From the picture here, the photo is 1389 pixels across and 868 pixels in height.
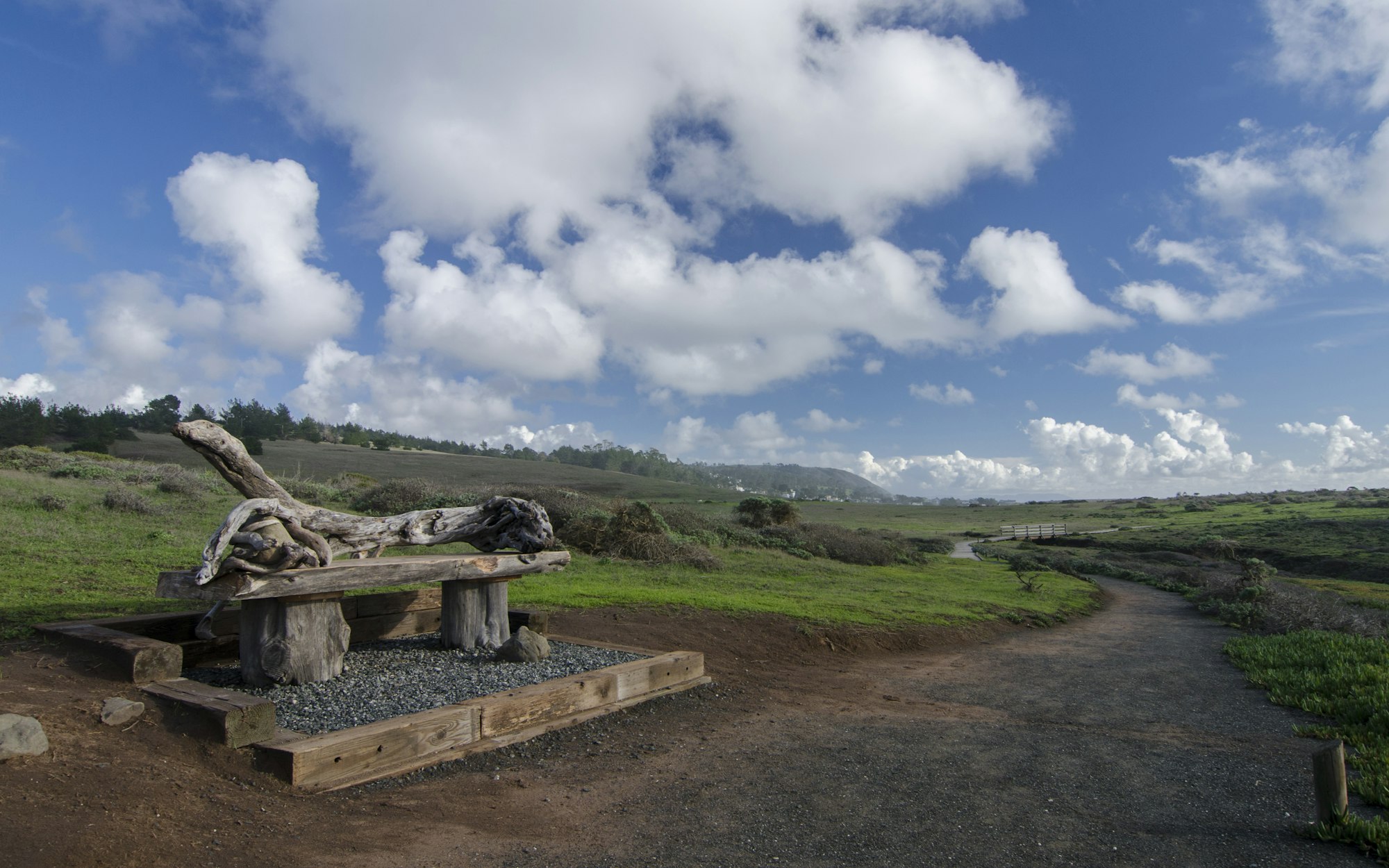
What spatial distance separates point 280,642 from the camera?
256 inches

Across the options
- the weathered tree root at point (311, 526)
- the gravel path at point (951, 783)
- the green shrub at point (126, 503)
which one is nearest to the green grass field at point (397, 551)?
the green shrub at point (126, 503)

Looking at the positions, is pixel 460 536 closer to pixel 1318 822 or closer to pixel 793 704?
pixel 793 704

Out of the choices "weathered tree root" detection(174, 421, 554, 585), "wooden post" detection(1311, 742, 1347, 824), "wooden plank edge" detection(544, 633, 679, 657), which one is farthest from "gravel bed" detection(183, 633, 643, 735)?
"wooden post" detection(1311, 742, 1347, 824)

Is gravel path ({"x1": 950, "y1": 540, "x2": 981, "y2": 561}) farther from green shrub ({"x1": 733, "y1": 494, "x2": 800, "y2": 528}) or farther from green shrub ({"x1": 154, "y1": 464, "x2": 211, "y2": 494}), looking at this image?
green shrub ({"x1": 154, "y1": 464, "x2": 211, "y2": 494})

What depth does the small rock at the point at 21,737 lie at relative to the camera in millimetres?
4262

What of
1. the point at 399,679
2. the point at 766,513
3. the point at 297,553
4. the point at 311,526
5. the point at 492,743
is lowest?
the point at 492,743

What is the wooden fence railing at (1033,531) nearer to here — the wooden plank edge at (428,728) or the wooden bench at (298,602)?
the wooden plank edge at (428,728)

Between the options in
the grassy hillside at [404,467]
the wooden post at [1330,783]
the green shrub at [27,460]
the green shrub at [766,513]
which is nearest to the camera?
the wooden post at [1330,783]

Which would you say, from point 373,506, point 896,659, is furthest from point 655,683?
point 373,506

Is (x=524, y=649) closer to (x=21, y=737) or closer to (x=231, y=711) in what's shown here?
(x=231, y=711)

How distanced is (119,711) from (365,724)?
4.99 ft

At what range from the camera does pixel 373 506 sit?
23172mm

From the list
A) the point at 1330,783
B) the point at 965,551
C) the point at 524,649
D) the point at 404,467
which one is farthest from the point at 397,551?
the point at 404,467

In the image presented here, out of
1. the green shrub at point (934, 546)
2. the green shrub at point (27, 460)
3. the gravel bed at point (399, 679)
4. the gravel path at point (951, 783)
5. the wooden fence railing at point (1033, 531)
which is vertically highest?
the green shrub at point (27, 460)
